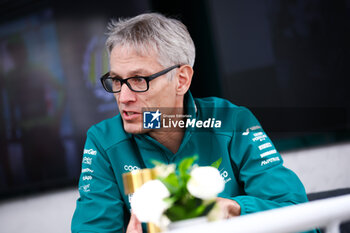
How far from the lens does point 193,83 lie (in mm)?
2936

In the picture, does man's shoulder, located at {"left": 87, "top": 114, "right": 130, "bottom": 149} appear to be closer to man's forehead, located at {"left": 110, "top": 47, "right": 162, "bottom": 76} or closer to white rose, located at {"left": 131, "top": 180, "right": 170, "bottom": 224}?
man's forehead, located at {"left": 110, "top": 47, "right": 162, "bottom": 76}

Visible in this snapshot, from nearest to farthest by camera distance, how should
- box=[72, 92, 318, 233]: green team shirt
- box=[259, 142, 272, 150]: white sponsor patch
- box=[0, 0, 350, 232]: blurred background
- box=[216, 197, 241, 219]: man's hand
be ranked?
box=[216, 197, 241, 219]: man's hand
box=[72, 92, 318, 233]: green team shirt
box=[259, 142, 272, 150]: white sponsor patch
box=[0, 0, 350, 232]: blurred background

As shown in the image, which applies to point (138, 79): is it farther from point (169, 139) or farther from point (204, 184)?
point (204, 184)

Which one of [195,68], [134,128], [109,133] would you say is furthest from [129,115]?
[195,68]

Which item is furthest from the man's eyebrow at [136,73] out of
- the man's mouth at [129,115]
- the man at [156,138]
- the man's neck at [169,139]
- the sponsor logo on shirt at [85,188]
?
the sponsor logo on shirt at [85,188]

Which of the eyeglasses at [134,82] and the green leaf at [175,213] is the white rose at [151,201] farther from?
the eyeglasses at [134,82]

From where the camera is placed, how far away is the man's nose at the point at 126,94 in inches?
47.3

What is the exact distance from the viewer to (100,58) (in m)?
2.62

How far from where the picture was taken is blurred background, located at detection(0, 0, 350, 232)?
2412 millimetres

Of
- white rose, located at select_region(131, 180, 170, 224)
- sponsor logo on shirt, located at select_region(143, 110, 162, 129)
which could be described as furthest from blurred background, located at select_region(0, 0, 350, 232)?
white rose, located at select_region(131, 180, 170, 224)

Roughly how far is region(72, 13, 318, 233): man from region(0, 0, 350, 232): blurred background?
1300mm

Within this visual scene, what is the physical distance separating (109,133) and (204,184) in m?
0.75

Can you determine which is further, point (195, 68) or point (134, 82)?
point (195, 68)

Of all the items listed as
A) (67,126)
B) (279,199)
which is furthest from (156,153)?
(67,126)
